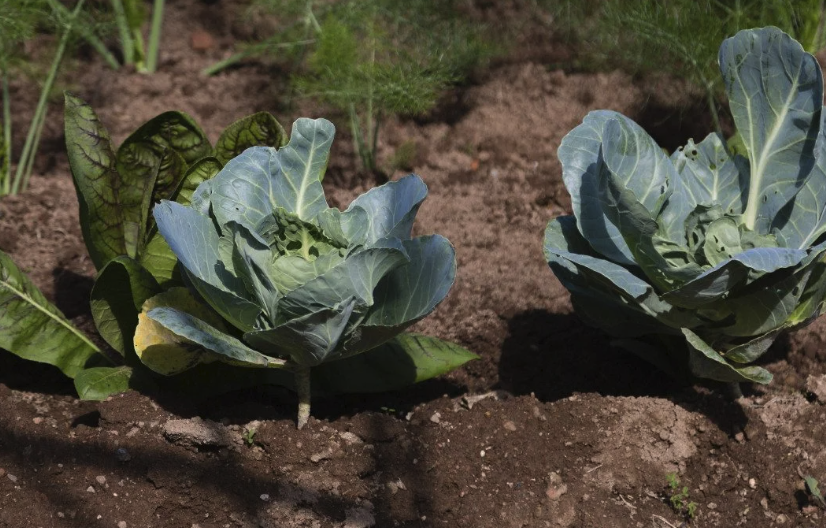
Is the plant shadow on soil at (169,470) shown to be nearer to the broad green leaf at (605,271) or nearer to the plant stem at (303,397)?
the plant stem at (303,397)

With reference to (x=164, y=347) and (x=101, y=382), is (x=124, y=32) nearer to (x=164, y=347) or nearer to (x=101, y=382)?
(x=101, y=382)

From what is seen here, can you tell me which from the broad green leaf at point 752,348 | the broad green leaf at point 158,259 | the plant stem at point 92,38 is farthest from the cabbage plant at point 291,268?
the plant stem at point 92,38

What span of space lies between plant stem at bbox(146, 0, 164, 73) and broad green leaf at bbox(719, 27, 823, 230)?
2.74 meters

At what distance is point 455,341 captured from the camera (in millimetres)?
2889

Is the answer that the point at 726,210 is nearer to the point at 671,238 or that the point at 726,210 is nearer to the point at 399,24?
the point at 671,238

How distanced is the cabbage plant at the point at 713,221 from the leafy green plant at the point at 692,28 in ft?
2.39

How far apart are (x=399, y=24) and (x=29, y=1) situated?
4.86ft

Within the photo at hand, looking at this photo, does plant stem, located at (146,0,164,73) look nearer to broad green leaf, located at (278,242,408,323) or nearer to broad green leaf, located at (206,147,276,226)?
broad green leaf, located at (206,147,276,226)

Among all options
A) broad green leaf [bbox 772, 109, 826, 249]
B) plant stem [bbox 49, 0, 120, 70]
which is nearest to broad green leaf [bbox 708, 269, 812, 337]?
broad green leaf [bbox 772, 109, 826, 249]

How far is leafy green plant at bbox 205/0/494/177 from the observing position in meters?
3.58

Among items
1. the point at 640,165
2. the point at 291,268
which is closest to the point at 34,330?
the point at 291,268

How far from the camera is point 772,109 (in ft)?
7.85

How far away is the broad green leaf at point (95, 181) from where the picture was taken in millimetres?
2527

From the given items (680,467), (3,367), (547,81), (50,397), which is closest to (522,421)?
(680,467)
